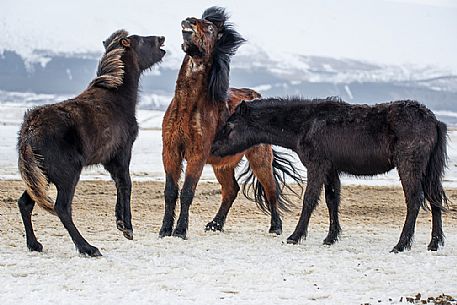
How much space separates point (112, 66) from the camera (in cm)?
885

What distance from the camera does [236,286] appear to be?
621 cm

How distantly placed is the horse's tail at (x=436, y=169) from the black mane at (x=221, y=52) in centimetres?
263

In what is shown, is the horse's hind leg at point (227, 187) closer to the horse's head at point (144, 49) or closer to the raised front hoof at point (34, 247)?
the horse's head at point (144, 49)

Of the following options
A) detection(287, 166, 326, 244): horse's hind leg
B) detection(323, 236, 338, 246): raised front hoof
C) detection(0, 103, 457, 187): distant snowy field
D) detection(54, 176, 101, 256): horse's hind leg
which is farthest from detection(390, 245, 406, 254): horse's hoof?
detection(0, 103, 457, 187): distant snowy field

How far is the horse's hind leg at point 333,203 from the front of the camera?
9070 millimetres

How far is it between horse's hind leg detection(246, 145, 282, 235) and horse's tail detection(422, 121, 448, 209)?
2438mm

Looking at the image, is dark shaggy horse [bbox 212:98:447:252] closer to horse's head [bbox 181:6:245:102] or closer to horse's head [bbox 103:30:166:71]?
horse's head [bbox 181:6:245:102]

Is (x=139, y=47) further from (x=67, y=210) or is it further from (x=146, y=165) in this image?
(x=146, y=165)

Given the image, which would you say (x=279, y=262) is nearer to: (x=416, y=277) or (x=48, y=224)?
(x=416, y=277)

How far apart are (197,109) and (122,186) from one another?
131 centimetres

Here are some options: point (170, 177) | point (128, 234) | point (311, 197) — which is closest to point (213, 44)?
point (170, 177)

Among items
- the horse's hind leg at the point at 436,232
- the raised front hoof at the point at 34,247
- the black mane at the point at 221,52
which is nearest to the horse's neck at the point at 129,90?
the black mane at the point at 221,52

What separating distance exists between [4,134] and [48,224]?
17366 millimetres

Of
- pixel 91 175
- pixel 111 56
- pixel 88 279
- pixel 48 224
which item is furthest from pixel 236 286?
pixel 91 175
